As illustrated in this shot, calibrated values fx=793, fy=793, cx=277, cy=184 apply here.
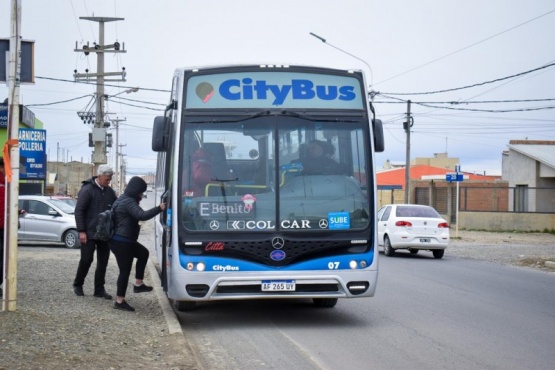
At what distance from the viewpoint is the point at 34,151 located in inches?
1133

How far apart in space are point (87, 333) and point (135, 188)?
286 cm

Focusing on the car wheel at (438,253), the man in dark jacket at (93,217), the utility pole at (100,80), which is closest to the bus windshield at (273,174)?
the man in dark jacket at (93,217)

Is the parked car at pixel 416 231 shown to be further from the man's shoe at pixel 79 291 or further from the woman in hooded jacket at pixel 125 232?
the woman in hooded jacket at pixel 125 232

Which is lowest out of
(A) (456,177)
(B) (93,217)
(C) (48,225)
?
(C) (48,225)

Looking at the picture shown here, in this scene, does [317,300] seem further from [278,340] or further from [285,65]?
[285,65]

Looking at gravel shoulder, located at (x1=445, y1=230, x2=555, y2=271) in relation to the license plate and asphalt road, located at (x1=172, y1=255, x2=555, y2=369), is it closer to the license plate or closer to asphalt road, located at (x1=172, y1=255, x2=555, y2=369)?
asphalt road, located at (x1=172, y1=255, x2=555, y2=369)

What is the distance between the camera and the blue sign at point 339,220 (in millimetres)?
10398

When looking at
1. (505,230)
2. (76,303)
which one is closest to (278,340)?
(76,303)

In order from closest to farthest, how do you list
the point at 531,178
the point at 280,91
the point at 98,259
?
1. the point at 280,91
2. the point at 98,259
3. the point at 531,178

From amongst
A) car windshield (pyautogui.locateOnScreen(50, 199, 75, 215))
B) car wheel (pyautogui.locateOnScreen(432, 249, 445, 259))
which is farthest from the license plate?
car windshield (pyautogui.locateOnScreen(50, 199, 75, 215))

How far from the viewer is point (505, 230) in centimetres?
4206

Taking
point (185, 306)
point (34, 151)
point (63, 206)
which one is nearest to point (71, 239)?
point (63, 206)

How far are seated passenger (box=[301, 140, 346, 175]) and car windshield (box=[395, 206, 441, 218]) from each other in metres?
13.8

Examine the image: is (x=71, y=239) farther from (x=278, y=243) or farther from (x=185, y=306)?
(x=278, y=243)
